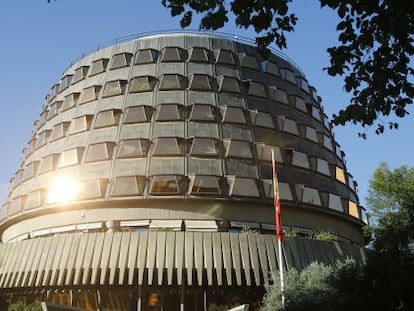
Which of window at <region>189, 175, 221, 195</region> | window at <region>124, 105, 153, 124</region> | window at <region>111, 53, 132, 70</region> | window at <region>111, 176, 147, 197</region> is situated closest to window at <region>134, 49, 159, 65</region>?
window at <region>111, 53, 132, 70</region>

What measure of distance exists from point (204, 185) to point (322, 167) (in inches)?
448

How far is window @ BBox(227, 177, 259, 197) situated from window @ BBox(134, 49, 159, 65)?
44.0 feet

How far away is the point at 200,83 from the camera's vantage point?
42.0m

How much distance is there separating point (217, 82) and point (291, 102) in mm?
6873

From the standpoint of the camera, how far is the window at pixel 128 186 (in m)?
36.1

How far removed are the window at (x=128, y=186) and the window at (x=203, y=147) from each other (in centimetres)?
413

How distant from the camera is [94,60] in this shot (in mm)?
47500

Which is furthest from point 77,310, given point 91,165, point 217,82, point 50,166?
point 217,82

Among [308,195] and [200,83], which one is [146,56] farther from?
[308,195]

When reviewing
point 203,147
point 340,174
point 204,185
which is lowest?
point 204,185

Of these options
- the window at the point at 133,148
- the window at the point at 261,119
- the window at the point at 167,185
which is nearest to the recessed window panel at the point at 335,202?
the window at the point at 261,119

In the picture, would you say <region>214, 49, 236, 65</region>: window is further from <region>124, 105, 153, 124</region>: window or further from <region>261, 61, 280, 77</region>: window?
<region>124, 105, 153, 124</region>: window

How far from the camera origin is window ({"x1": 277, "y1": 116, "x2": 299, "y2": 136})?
42.3m

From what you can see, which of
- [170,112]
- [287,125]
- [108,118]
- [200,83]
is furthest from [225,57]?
[108,118]
